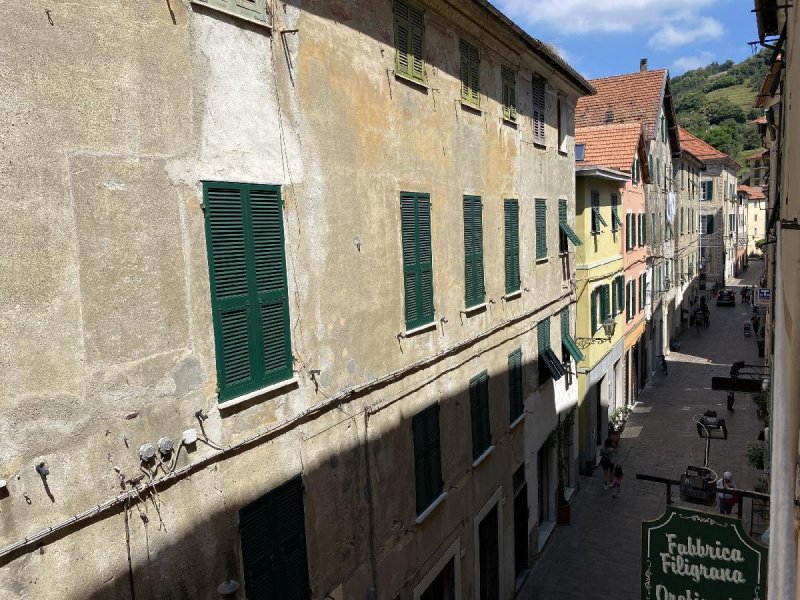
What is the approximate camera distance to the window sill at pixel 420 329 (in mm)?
9851

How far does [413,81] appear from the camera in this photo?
9.85 meters

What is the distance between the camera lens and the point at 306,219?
7547mm

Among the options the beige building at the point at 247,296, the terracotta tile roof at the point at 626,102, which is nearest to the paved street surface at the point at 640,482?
the beige building at the point at 247,296

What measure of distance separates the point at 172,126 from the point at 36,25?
133 cm

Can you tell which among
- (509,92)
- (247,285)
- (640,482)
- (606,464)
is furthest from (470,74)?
(640,482)

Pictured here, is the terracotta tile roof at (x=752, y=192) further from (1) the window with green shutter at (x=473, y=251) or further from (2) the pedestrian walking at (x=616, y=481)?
(1) the window with green shutter at (x=473, y=251)

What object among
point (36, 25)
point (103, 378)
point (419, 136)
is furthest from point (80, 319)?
point (419, 136)

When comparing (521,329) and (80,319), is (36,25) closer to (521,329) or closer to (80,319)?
(80,319)

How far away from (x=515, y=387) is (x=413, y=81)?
7.45 m

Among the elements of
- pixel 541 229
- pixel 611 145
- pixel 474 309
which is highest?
pixel 611 145

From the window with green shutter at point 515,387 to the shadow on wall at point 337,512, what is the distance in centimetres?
22

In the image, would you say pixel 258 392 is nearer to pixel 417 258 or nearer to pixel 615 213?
pixel 417 258

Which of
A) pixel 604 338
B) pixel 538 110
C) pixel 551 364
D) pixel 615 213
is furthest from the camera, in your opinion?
pixel 615 213

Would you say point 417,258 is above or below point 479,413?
above
